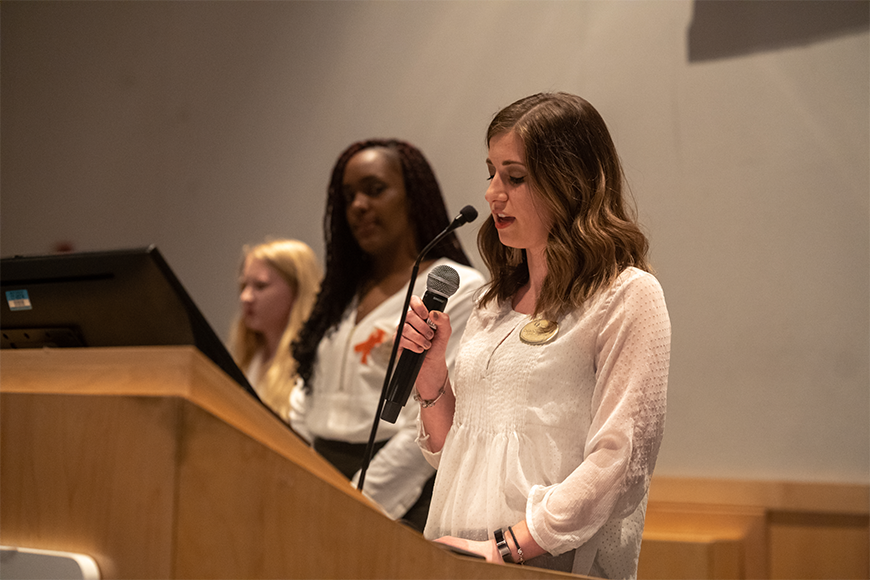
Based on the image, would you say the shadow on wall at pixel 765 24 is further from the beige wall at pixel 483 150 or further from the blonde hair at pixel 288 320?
the blonde hair at pixel 288 320

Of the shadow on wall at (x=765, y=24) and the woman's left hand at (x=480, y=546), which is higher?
the shadow on wall at (x=765, y=24)

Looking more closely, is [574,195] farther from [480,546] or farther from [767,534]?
[767,534]

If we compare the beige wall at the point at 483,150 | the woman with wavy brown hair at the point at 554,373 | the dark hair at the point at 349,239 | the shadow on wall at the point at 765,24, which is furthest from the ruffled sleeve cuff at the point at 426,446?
the shadow on wall at the point at 765,24

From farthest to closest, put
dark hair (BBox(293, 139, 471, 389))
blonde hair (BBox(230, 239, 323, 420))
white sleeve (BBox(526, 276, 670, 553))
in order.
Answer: blonde hair (BBox(230, 239, 323, 420)) → dark hair (BBox(293, 139, 471, 389)) → white sleeve (BBox(526, 276, 670, 553))

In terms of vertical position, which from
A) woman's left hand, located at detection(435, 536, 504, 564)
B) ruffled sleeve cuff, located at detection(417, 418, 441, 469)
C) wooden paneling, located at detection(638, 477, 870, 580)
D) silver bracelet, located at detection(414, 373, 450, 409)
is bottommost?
wooden paneling, located at detection(638, 477, 870, 580)

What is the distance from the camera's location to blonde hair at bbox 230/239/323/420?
2.71 metres

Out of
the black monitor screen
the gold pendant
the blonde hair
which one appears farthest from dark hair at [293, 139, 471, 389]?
the black monitor screen

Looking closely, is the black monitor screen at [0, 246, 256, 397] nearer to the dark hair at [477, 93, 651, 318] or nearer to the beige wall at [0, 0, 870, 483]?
the dark hair at [477, 93, 651, 318]

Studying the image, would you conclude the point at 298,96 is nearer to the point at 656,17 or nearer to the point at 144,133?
the point at 144,133

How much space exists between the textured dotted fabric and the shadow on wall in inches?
62.0

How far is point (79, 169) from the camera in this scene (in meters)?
3.59

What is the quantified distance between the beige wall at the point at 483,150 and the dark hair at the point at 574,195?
124 centimetres

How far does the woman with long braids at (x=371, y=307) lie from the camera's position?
6.54 ft

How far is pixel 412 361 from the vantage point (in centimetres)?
124
